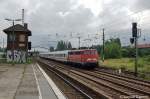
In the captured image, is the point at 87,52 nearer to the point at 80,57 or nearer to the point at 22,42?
the point at 80,57

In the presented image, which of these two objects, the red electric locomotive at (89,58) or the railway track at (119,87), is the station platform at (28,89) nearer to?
the railway track at (119,87)

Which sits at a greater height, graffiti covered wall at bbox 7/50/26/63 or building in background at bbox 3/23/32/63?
building in background at bbox 3/23/32/63

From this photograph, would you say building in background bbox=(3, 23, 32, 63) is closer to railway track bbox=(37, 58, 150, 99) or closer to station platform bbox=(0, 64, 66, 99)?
station platform bbox=(0, 64, 66, 99)

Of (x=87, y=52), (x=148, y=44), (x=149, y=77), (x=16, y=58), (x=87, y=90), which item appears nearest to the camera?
(x=87, y=90)

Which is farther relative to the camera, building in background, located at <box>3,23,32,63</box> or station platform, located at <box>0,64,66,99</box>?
building in background, located at <box>3,23,32,63</box>

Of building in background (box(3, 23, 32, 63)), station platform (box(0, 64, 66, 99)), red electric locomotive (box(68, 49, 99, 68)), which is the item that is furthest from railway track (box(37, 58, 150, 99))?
building in background (box(3, 23, 32, 63))

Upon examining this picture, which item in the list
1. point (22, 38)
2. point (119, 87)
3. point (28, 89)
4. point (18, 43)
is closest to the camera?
point (28, 89)

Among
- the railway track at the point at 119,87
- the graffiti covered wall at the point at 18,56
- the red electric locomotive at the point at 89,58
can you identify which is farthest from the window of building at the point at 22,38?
the railway track at the point at 119,87

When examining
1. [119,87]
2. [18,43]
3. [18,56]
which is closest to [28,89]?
[119,87]

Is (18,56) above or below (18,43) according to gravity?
below

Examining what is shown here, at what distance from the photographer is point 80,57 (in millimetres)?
53688

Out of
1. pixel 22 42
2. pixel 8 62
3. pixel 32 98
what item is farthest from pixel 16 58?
pixel 32 98

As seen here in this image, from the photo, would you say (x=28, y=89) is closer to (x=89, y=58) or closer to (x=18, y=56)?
(x=89, y=58)

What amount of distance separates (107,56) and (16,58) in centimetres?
4547
